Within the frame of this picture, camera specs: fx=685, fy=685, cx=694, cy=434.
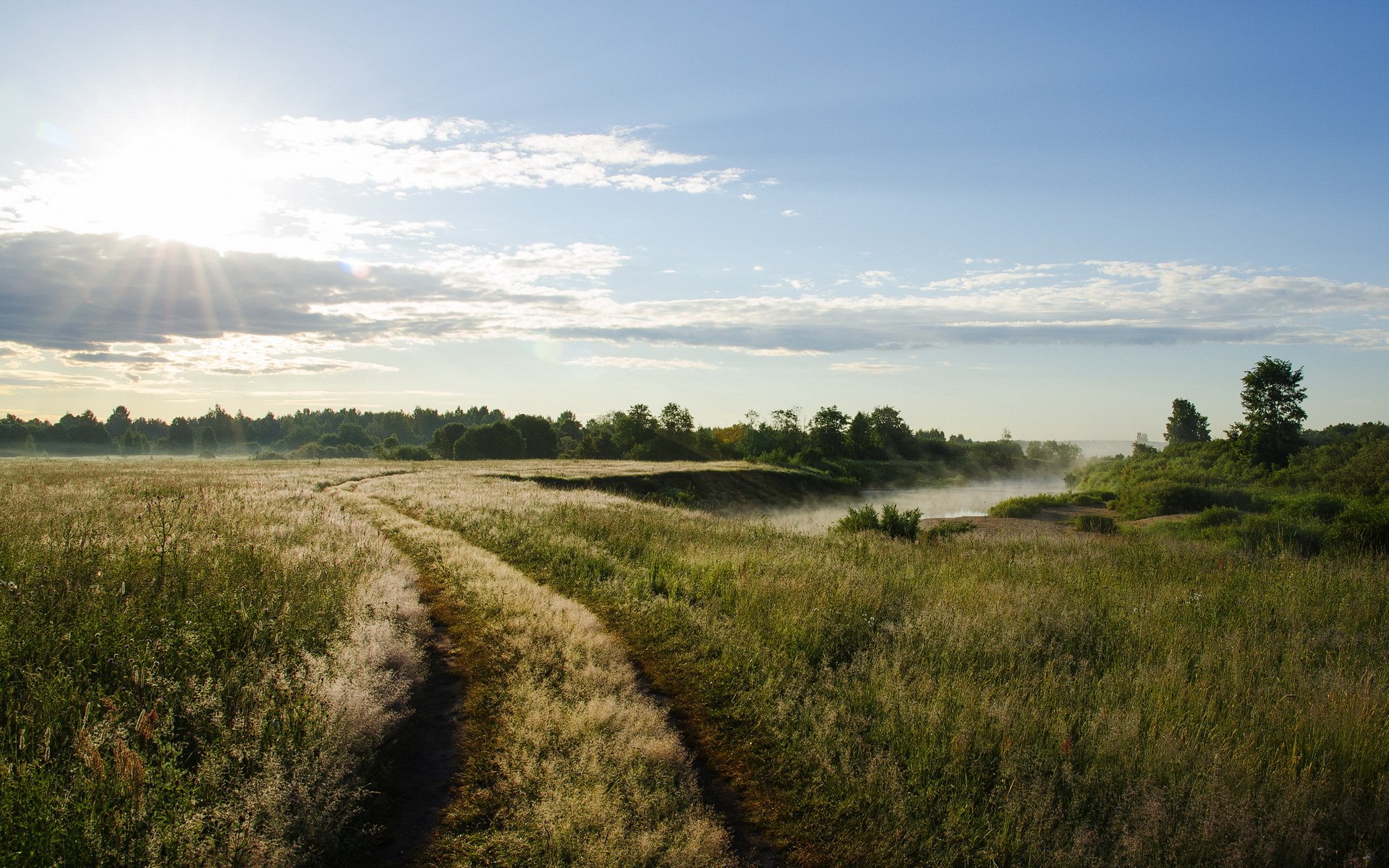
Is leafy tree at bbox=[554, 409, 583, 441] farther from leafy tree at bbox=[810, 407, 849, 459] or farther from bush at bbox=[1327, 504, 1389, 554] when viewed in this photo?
bush at bbox=[1327, 504, 1389, 554]

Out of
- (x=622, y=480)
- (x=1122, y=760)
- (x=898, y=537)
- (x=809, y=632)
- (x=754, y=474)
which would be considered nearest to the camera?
(x=1122, y=760)

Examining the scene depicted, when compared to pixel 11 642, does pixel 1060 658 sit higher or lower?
lower

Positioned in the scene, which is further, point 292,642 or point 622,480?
point 622,480

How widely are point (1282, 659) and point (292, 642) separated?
36.3 ft

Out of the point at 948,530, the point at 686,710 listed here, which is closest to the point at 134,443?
the point at 948,530

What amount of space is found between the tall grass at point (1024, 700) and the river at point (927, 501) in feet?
66.0

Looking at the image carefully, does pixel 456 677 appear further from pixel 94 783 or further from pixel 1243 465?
pixel 1243 465

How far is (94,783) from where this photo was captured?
417cm

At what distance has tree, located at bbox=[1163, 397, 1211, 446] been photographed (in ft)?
276

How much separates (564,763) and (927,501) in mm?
51693

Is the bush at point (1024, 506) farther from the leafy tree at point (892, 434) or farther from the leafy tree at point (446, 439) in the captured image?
the leafy tree at point (446, 439)

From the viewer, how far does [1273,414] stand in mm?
41125

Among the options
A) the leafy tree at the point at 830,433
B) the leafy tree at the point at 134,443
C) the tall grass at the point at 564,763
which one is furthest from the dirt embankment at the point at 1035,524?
the leafy tree at the point at 134,443

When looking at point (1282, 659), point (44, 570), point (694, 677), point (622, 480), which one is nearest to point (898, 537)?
point (1282, 659)
